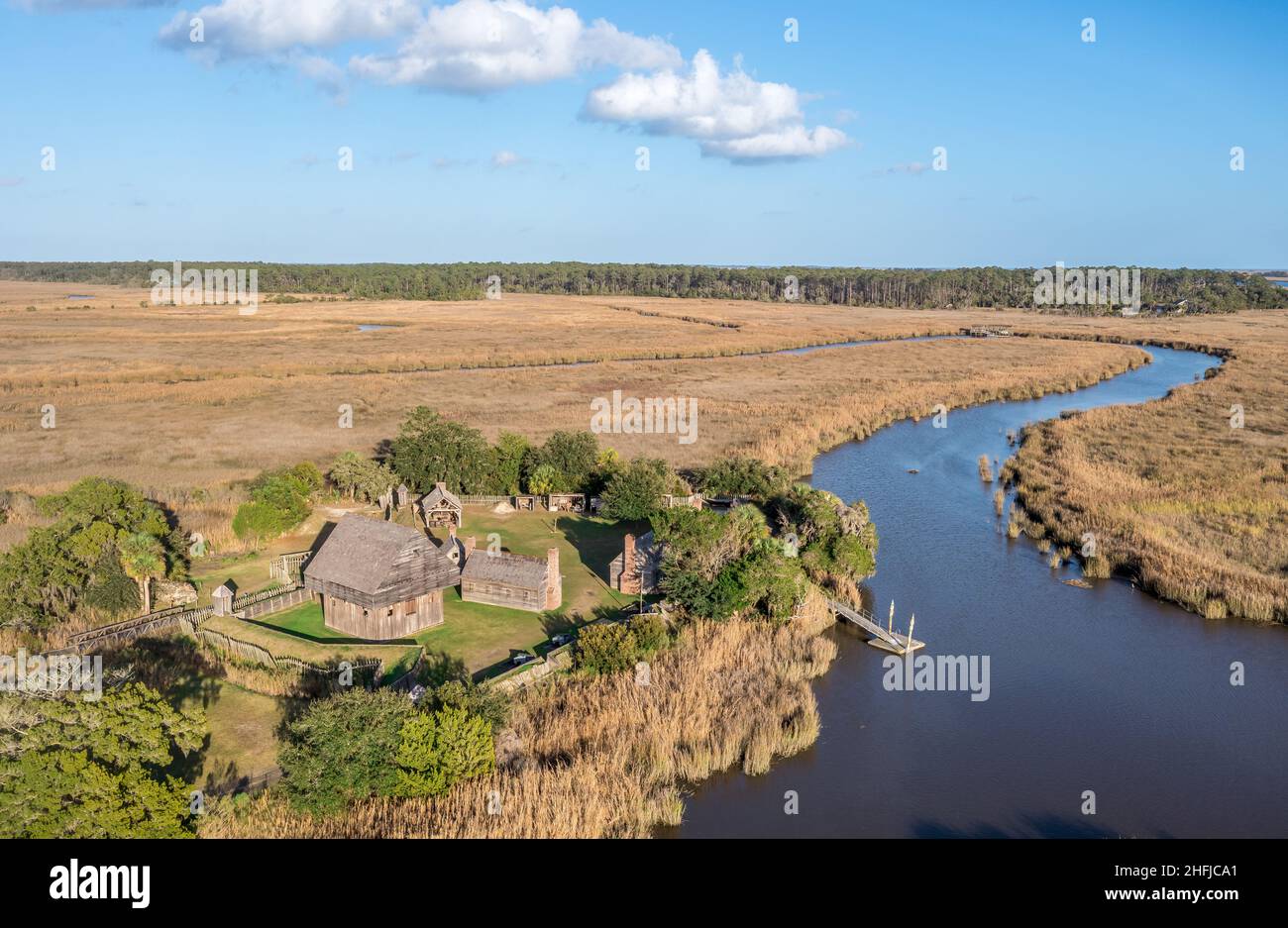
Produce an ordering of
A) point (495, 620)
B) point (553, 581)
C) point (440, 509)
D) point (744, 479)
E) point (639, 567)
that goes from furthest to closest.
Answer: point (744, 479)
point (440, 509)
point (639, 567)
point (553, 581)
point (495, 620)

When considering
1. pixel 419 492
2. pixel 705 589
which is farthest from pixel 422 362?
pixel 705 589

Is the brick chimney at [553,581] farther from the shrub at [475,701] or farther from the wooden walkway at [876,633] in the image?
the wooden walkway at [876,633]

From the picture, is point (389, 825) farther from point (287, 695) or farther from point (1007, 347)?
point (1007, 347)

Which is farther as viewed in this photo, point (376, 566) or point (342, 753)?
point (376, 566)

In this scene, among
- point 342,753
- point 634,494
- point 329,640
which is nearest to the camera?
point 342,753

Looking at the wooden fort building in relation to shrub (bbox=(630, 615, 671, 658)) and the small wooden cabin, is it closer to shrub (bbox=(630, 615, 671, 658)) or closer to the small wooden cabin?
shrub (bbox=(630, 615, 671, 658))

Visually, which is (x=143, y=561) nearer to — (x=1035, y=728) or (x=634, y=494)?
(x=634, y=494)

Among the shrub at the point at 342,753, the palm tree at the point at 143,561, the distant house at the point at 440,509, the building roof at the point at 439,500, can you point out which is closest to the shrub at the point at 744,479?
the distant house at the point at 440,509

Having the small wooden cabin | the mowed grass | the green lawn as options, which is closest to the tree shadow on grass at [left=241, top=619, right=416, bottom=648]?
the green lawn

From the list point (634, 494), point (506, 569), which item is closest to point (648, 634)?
point (506, 569)
